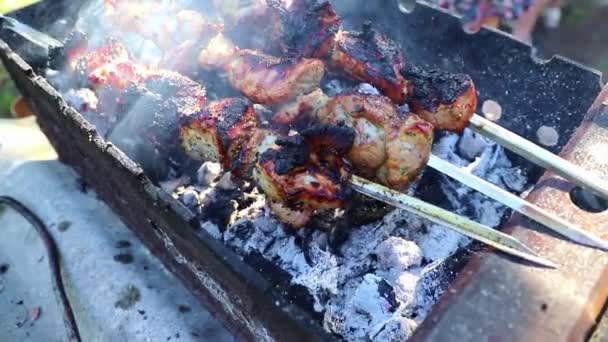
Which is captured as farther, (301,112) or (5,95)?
(5,95)

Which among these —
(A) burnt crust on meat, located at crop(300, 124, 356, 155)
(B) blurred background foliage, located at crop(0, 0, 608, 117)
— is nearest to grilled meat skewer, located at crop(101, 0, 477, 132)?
(A) burnt crust on meat, located at crop(300, 124, 356, 155)

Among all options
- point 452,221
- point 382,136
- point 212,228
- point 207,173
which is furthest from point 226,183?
point 452,221

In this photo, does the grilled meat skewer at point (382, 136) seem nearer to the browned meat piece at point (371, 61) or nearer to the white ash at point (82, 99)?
the browned meat piece at point (371, 61)

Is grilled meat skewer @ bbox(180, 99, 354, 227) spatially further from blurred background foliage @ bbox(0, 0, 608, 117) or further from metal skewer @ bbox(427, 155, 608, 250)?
blurred background foliage @ bbox(0, 0, 608, 117)

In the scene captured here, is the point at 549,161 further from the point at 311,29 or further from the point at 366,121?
the point at 311,29

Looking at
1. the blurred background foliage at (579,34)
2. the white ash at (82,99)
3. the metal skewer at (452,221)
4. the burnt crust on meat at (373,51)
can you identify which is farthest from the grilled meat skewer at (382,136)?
the blurred background foliage at (579,34)

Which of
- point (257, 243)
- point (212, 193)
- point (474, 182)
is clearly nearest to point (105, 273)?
point (212, 193)
